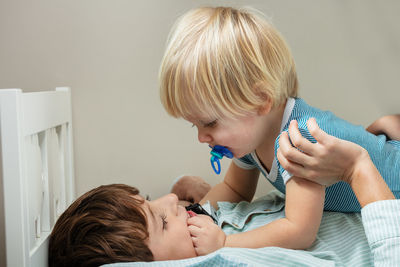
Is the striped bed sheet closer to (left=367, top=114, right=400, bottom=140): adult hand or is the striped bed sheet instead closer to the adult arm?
the adult arm

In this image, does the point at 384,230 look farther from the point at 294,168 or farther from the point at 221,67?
the point at 221,67

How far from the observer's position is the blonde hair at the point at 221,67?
37.9 inches

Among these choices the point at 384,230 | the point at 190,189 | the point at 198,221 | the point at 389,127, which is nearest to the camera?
the point at 384,230

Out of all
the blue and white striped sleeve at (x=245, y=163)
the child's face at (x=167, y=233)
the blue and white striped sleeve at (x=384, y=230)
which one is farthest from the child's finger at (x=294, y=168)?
the blue and white striped sleeve at (x=245, y=163)

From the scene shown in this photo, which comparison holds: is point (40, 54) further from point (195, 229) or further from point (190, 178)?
point (195, 229)

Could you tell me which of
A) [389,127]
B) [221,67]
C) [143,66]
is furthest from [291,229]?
[143,66]

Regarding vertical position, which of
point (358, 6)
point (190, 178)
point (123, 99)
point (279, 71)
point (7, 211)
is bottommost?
point (190, 178)

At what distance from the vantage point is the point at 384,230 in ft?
2.49

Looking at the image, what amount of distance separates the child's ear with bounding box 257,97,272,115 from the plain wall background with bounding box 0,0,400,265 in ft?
1.82

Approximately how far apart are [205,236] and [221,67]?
1.19ft

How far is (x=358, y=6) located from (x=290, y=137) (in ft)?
2.91

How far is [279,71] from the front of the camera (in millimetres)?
1023

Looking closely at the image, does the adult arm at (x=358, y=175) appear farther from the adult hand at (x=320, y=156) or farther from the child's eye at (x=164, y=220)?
the child's eye at (x=164, y=220)

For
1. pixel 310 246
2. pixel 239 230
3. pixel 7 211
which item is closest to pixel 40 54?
pixel 7 211
